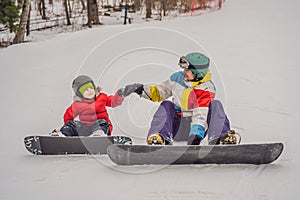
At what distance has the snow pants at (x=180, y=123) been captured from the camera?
2.46 m

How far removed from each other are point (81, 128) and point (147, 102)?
43.8 inches

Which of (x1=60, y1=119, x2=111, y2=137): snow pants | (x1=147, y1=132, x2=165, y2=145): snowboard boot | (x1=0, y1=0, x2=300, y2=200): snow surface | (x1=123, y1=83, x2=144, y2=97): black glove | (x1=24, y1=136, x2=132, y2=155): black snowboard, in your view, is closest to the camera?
(x1=0, y1=0, x2=300, y2=200): snow surface

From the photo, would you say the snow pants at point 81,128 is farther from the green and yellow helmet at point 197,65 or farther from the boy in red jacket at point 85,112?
the green and yellow helmet at point 197,65

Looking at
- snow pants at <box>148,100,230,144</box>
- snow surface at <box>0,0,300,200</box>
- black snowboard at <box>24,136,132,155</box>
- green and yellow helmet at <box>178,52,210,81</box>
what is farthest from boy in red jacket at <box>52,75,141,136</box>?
green and yellow helmet at <box>178,52,210,81</box>

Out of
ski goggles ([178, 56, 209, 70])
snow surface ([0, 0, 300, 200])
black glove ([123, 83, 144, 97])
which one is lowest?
snow surface ([0, 0, 300, 200])

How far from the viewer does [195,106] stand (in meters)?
2.58

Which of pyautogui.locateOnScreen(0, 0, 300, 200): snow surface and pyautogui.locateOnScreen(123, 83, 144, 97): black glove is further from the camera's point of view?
pyautogui.locateOnScreen(123, 83, 144, 97): black glove

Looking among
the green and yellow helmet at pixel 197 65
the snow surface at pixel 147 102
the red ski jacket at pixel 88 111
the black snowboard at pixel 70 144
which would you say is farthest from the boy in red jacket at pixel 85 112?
the green and yellow helmet at pixel 197 65

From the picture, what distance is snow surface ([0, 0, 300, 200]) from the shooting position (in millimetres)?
2203

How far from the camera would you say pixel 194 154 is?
7.66 feet

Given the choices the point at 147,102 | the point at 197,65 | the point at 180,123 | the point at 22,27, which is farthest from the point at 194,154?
the point at 22,27

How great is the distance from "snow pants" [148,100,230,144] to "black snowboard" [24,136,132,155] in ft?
0.85

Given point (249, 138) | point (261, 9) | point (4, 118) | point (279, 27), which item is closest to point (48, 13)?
point (261, 9)

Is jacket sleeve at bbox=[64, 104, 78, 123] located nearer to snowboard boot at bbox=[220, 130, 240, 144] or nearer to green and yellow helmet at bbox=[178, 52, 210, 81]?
green and yellow helmet at bbox=[178, 52, 210, 81]
